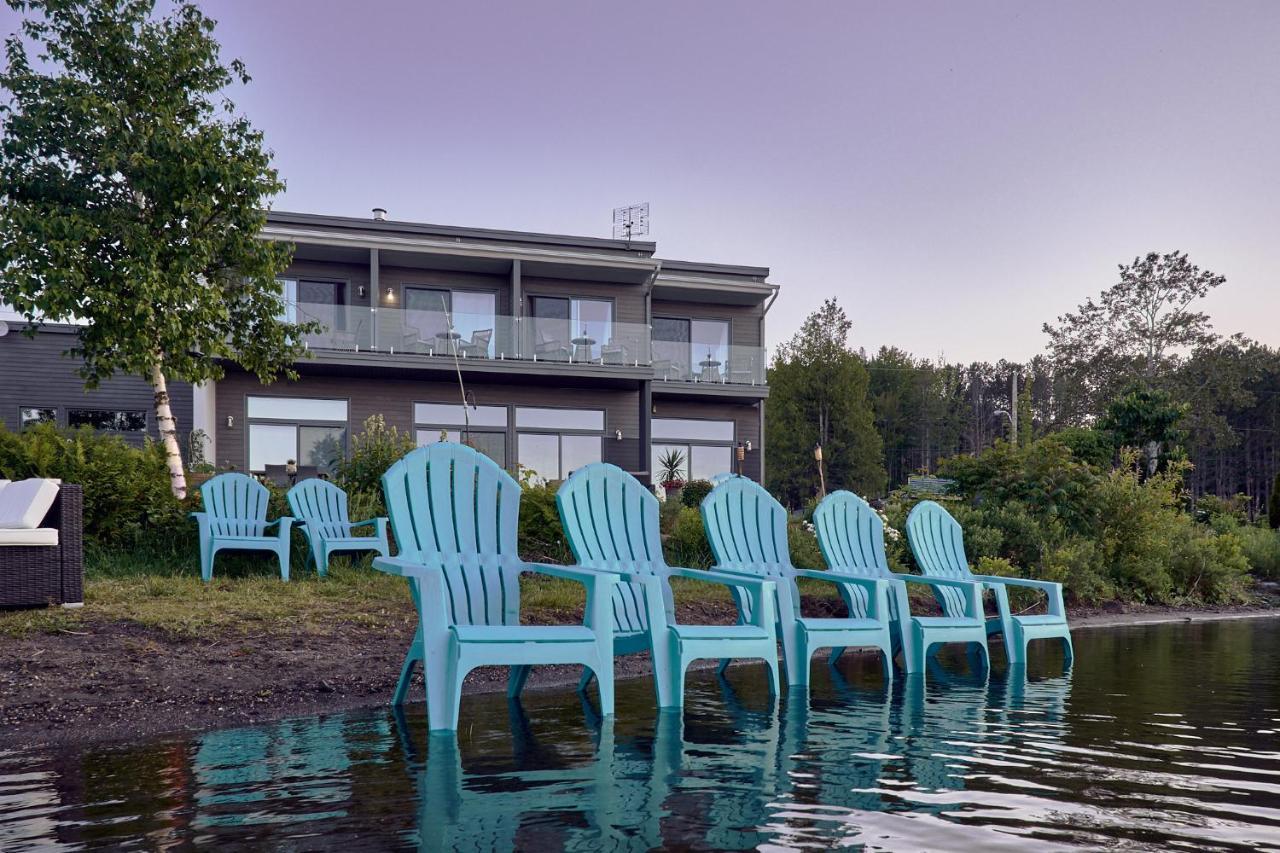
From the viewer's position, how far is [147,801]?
2.93 metres

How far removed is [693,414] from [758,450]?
170cm

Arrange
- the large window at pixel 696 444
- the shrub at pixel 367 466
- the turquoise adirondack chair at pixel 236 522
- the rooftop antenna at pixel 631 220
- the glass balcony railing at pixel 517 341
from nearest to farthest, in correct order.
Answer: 1. the turquoise adirondack chair at pixel 236 522
2. the shrub at pixel 367 466
3. the glass balcony railing at pixel 517 341
4. the large window at pixel 696 444
5. the rooftop antenna at pixel 631 220

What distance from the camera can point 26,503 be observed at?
595 centimetres

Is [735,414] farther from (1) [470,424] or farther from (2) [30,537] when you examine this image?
(2) [30,537]

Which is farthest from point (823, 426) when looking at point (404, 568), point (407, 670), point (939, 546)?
point (404, 568)

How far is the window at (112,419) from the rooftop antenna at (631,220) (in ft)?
38.8

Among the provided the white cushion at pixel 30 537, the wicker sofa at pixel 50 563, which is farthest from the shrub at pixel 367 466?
the white cushion at pixel 30 537

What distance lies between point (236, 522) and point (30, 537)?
2595 mm

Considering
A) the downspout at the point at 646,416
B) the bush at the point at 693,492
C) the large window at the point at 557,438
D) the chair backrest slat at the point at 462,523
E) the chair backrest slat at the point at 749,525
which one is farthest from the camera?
the large window at the point at 557,438

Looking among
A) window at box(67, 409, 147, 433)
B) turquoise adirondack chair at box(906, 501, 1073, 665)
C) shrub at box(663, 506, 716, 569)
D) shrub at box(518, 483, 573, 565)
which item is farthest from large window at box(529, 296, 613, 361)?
turquoise adirondack chair at box(906, 501, 1073, 665)

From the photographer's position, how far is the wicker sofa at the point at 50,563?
5.68m

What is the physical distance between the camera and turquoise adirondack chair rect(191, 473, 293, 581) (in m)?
7.97

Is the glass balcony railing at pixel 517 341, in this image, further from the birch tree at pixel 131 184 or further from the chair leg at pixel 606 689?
the chair leg at pixel 606 689

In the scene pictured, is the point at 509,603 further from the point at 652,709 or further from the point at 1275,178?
the point at 1275,178
